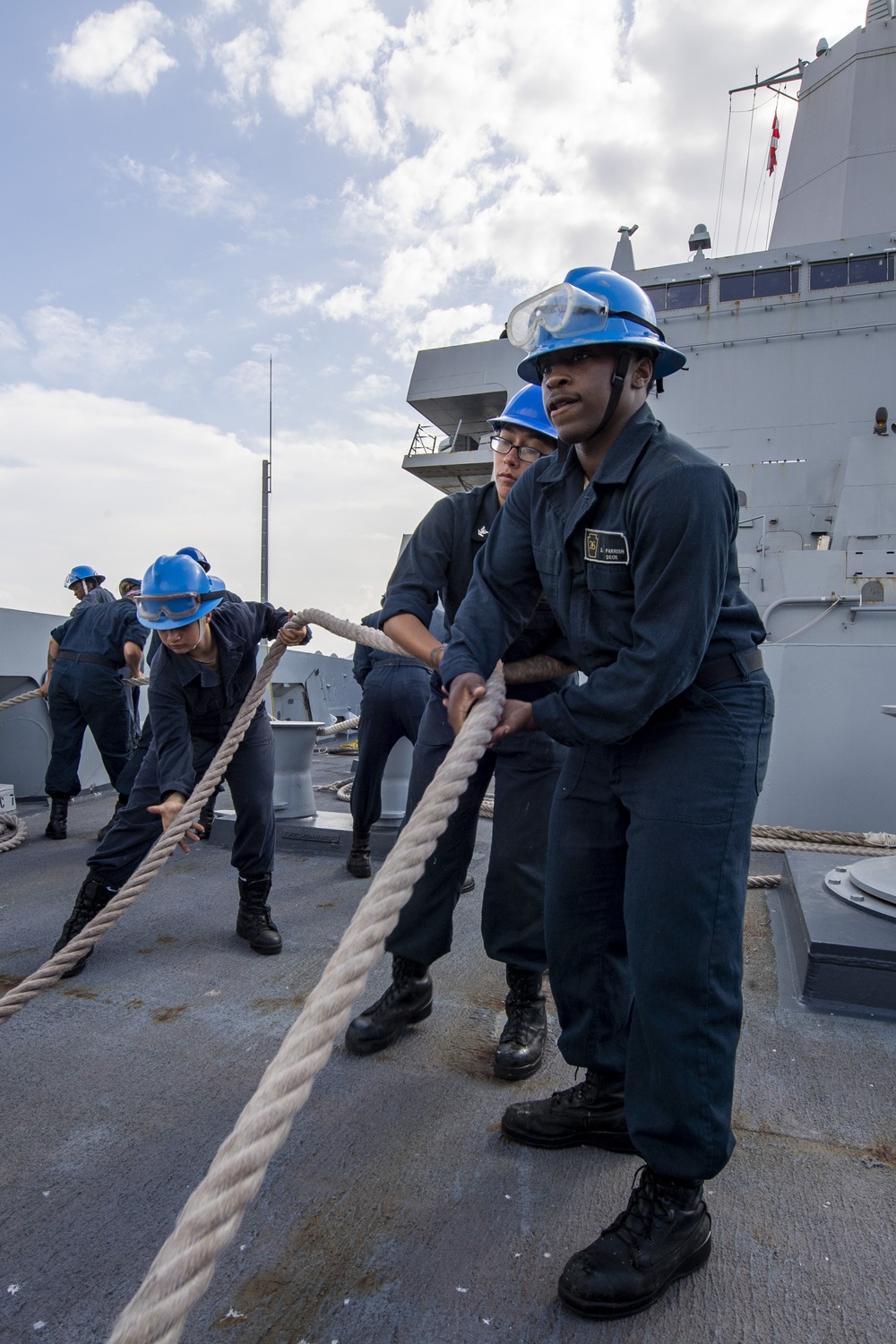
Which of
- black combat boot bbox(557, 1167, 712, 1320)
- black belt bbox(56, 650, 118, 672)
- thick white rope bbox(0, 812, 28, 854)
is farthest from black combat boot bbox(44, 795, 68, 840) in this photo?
black combat boot bbox(557, 1167, 712, 1320)

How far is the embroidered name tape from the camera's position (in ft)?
4.62

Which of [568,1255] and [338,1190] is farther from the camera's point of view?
[338,1190]

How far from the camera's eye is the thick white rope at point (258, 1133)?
73 centimetres

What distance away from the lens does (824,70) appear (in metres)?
12.6

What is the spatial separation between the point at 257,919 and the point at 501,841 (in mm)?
1303

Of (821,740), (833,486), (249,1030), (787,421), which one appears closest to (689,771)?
(249,1030)

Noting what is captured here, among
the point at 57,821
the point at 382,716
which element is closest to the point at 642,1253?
the point at 382,716

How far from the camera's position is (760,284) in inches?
438

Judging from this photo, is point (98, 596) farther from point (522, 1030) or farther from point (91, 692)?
point (522, 1030)

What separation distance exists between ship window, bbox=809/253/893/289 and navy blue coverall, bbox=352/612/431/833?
10.1m

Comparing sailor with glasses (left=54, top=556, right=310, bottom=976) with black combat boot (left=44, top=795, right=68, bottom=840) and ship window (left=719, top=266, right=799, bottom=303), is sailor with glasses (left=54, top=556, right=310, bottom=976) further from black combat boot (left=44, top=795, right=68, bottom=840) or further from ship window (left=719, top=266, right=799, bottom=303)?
ship window (left=719, top=266, right=799, bottom=303)

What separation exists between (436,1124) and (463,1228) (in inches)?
13.8

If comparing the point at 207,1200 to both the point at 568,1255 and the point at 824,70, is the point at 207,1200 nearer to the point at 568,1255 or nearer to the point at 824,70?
the point at 568,1255

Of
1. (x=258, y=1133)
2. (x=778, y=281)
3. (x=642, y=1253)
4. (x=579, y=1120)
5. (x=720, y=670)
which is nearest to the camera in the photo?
(x=258, y=1133)
